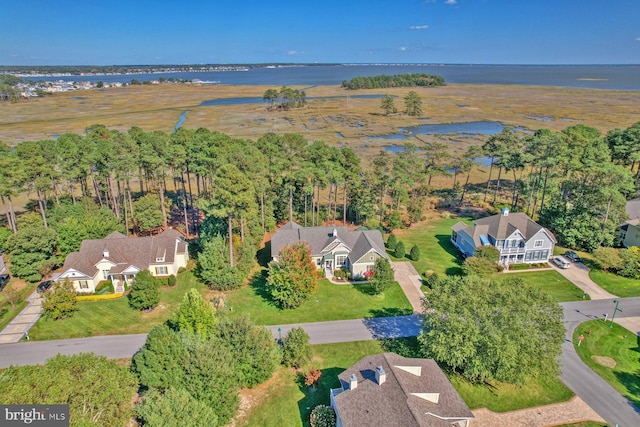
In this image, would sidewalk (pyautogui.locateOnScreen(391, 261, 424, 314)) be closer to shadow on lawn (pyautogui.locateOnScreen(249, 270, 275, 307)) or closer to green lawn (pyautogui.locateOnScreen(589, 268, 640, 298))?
shadow on lawn (pyautogui.locateOnScreen(249, 270, 275, 307))

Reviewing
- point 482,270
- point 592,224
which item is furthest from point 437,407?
→ point 592,224

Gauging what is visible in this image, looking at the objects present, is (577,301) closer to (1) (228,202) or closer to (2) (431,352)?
(2) (431,352)

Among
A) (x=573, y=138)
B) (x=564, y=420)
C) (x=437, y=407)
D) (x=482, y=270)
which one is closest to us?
(x=437, y=407)

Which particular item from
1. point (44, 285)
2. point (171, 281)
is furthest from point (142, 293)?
point (44, 285)

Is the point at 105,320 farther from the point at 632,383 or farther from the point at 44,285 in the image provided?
the point at 632,383

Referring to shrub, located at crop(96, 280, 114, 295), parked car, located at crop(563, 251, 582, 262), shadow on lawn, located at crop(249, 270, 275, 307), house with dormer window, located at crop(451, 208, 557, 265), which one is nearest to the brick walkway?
shadow on lawn, located at crop(249, 270, 275, 307)

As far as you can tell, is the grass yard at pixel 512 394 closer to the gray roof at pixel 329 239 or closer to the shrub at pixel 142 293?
the gray roof at pixel 329 239

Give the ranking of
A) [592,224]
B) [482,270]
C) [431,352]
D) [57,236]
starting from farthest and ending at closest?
[592,224] → [57,236] → [482,270] → [431,352]
